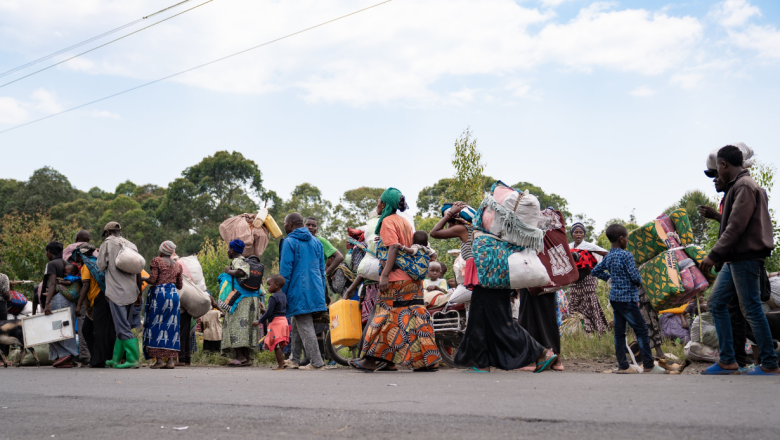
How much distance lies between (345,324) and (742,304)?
168 inches

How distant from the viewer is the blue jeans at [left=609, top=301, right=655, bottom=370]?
672 cm

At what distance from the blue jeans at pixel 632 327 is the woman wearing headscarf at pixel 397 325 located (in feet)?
6.22

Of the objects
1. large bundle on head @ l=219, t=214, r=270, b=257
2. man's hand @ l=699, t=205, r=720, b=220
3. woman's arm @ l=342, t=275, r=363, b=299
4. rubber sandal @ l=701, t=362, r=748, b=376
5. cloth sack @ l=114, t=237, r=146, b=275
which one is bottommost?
rubber sandal @ l=701, t=362, r=748, b=376

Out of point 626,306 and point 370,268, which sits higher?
point 370,268

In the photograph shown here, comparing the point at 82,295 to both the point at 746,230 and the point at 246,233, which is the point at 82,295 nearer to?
the point at 246,233

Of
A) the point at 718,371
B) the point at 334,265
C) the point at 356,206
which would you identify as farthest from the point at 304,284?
the point at 356,206

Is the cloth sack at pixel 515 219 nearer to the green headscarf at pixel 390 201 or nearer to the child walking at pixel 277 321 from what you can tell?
the green headscarf at pixel 390 201

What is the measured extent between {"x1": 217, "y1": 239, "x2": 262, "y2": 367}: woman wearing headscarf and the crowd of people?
0.05ft

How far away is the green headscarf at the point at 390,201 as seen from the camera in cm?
740

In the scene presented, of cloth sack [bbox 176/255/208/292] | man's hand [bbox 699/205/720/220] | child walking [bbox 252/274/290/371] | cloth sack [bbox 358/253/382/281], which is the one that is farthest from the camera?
cloth sack [bbox 176/255/208/292]

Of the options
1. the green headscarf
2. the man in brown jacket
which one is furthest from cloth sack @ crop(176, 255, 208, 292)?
the man in brown jacket

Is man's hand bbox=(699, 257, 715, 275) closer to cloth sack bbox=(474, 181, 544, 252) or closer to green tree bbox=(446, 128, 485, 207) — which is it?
cloth sack bbox=(474, 181, 544, 252)

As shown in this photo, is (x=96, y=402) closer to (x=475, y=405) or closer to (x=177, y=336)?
(x=475, y=405)

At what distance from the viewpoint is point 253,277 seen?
965 centimetres
